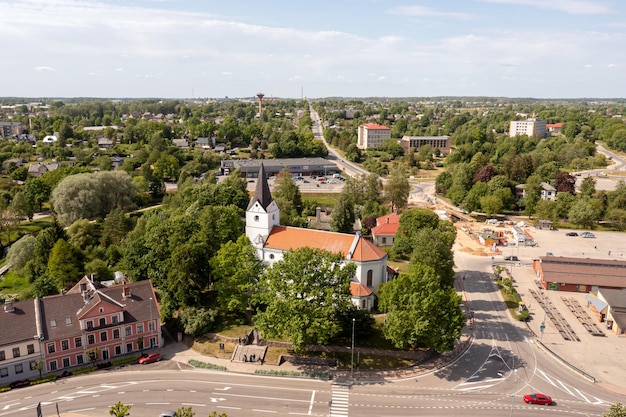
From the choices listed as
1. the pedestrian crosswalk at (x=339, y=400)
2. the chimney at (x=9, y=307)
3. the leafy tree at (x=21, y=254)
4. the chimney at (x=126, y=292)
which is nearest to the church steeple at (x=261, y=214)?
the chimney at (x=126, y=292)

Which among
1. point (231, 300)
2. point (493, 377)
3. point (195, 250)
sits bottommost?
point (493, 377)

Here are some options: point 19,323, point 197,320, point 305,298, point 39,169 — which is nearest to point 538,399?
point 305,298

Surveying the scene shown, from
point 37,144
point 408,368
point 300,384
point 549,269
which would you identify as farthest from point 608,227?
point 37,144

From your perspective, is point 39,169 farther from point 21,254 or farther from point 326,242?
point 326,242

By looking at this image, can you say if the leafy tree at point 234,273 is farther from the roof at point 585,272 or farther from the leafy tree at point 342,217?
the roof at point 585,272

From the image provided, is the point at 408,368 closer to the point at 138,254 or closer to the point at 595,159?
the point at 138,254

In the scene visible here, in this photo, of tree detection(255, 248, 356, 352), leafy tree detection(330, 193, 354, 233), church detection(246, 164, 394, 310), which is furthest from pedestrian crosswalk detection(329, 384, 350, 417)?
leafy tree detection(330, 193, 354, 233)
